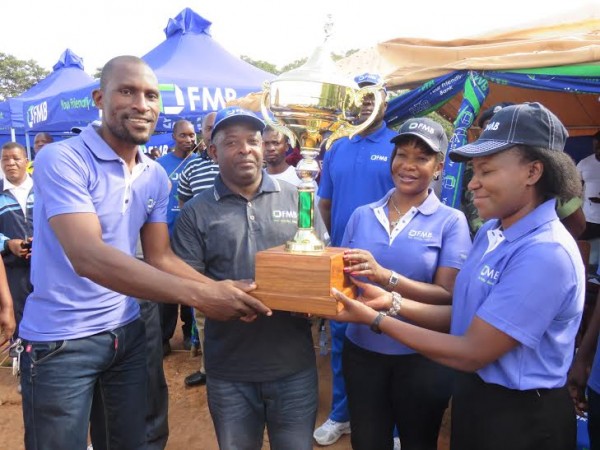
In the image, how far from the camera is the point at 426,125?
2.20 m

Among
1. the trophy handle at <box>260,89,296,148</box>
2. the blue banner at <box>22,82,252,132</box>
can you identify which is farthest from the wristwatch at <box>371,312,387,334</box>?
the blue banner at <box>22,82,252,132</box>

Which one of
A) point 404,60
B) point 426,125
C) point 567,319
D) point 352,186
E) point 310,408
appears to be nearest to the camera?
point 567,319

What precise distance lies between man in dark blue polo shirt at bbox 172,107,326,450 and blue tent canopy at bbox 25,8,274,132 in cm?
574

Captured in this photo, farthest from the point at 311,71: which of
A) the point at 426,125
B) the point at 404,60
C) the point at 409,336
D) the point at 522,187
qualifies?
the point at 404,60

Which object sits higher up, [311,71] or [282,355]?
[311,71]

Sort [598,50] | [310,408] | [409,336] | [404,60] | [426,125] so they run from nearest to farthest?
[409,336] → [310,408] → [426,125] → [598,50] → [404,60]

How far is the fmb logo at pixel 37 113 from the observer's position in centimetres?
901

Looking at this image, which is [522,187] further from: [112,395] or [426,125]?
[112,395]

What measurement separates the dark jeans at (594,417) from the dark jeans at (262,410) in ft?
3.63

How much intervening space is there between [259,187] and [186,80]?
6.34 metres

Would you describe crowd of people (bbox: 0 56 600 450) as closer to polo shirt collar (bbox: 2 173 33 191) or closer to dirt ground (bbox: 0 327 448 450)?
dirt ground (bbox: 0 327 448 450)

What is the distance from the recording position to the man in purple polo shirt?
1737 mm

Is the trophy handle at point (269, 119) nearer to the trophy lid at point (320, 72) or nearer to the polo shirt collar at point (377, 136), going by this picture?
the trophy lid at point (320, 72)

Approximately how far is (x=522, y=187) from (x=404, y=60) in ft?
13.1
